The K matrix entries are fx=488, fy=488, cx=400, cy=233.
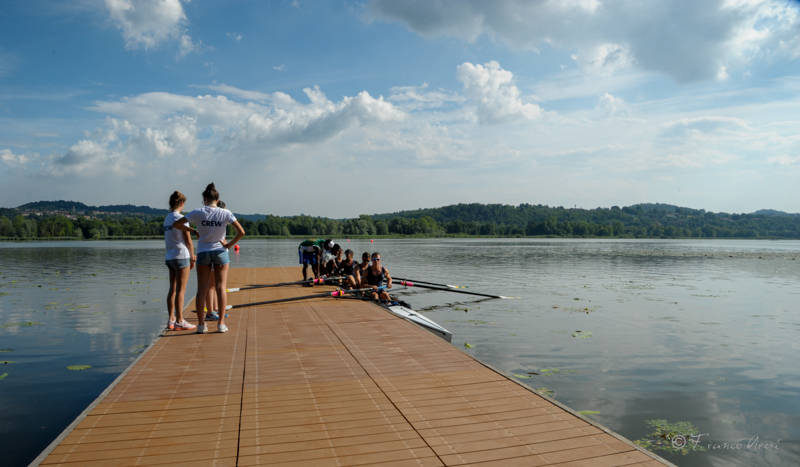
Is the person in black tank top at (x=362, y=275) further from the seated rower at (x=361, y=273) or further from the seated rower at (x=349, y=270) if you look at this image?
the seated rower at (x=349, y=270)

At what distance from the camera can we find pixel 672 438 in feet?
19.7

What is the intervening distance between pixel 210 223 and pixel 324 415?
425cm

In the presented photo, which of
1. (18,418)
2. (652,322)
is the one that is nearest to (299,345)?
(18,418)

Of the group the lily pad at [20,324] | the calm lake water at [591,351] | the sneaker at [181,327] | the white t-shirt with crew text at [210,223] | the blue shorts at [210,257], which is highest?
the white t-shirt with crew text at [210,223]

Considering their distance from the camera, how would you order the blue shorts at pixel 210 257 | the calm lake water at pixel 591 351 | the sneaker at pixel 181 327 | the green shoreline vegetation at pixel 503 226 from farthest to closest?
1. the green shoreline vegetation at pixel 503 226
2. the sneaker at pixel 181 327
3. the blue shorts at pixel 210 257
4. the calm lake water at pixel 591 351

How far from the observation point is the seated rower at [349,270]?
14992 millimetres

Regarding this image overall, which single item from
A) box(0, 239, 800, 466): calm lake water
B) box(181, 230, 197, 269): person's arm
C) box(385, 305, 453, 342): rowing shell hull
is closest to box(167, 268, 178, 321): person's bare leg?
box(181, 230, 197, 269): person's arm

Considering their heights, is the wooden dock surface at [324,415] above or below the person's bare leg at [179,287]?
below

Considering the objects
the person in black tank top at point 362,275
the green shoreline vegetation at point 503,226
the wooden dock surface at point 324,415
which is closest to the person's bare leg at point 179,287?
the wooden dock surface at point 324,415

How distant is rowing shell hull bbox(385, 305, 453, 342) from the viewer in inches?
408

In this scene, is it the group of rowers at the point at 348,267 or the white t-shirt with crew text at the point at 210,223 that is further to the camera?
the group of rowers at the point at 348,267

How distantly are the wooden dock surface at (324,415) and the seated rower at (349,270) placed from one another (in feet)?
22.8

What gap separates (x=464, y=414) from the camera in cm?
496

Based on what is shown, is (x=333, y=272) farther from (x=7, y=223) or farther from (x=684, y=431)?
(x=7, y=223)
